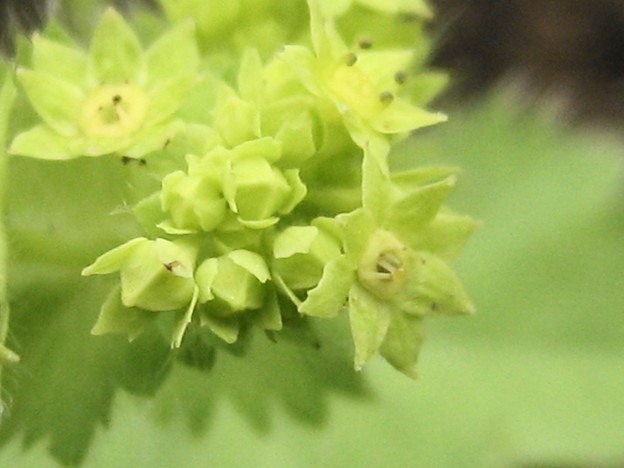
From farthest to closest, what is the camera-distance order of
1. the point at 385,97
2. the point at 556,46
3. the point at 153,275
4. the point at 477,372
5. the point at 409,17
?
the point at 556,46 → the point at 477,372 → the point at 409,17 → the point at 385,97 → the point at 153,275

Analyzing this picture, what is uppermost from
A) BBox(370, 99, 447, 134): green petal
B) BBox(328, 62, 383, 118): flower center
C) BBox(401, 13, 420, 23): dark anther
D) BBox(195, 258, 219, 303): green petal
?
BBox(328, 62, 383, 118): flower center

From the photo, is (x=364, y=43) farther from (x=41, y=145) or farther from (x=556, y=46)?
(x=556, y=46)

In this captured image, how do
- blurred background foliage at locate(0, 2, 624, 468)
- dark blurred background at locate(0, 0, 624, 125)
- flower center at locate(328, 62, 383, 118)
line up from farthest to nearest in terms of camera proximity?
1. dark blurred background at locate(0, 0, 624, 125)
2. blurred background foliage at locate(0, 2, 624, 468)
3. flower center at locate(328, 62, 383, 118)

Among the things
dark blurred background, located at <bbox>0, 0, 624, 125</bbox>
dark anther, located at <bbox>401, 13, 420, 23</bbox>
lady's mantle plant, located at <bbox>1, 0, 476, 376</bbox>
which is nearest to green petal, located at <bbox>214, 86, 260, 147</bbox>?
lady's mantle plant, located at <bbox>1, 0, 476, 376</bbox>

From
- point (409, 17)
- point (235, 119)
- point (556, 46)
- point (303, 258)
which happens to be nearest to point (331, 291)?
point (303, 258)

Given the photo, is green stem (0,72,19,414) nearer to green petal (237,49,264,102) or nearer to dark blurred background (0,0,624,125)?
green petal (237,49,264,102)

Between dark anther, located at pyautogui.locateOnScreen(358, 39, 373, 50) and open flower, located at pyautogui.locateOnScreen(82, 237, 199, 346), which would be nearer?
open flower, located at pyautogui.locateOnScreen(82, 237, 199, 346)

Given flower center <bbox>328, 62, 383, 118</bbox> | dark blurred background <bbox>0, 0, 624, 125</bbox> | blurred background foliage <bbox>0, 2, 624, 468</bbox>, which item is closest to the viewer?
flower center <bbox>328, 62, 383, 118</bbox>
